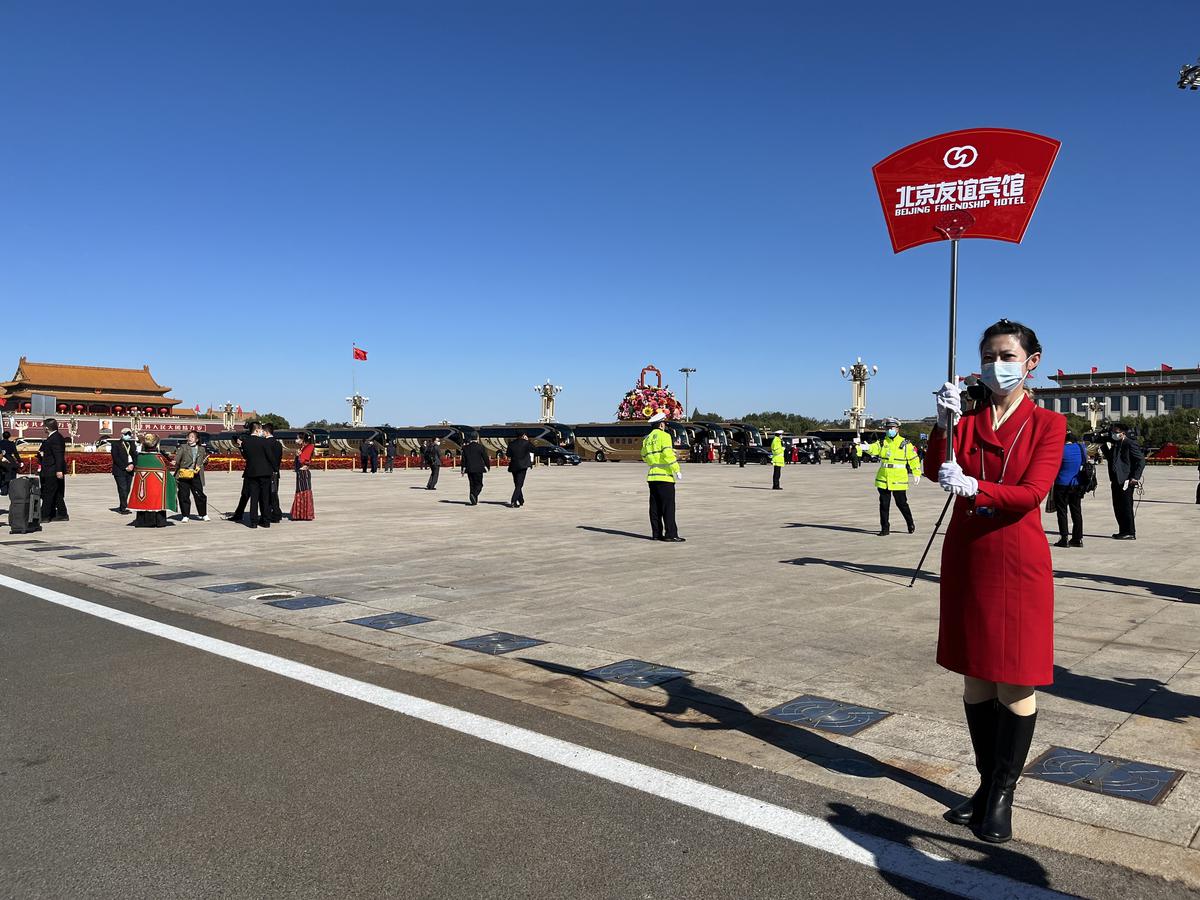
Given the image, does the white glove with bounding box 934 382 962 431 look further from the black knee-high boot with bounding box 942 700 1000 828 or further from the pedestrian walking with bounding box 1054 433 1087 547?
the pedestrian walking with bounding box 1054 433 1087 547

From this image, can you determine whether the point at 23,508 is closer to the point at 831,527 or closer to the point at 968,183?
the point at 831,527

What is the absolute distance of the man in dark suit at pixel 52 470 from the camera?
50.9ft

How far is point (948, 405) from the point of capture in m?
3.65

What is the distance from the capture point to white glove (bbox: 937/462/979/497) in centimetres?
331

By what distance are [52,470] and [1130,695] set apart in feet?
54.0

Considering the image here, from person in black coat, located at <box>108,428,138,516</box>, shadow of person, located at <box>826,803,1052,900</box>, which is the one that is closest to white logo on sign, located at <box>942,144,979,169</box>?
shadow of person, located at <box>826,803,1052,900</box>

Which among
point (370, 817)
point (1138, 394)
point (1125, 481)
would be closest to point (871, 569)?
point (1125, 481)

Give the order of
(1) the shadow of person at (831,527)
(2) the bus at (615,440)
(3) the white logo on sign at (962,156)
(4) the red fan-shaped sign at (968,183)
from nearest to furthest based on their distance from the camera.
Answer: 1. (4) the red fan-shaped sign at (968,183)
2. (3) the white logo on sign at (962,156)
3. (1) the shadow of person at (831,527)
4. (2) the bus at (615,440)

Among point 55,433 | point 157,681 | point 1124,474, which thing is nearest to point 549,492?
point 55,433

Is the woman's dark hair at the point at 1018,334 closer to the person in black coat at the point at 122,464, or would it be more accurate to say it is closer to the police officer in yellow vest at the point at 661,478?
the police officer in yellow vest at the point at 661,478

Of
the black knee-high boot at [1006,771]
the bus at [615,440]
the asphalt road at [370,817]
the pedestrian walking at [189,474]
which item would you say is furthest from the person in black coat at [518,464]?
the bus at [615,440]

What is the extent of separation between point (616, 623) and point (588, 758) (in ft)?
10.1

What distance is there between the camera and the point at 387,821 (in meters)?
3.54

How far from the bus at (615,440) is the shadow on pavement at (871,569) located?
47477 millimetres
